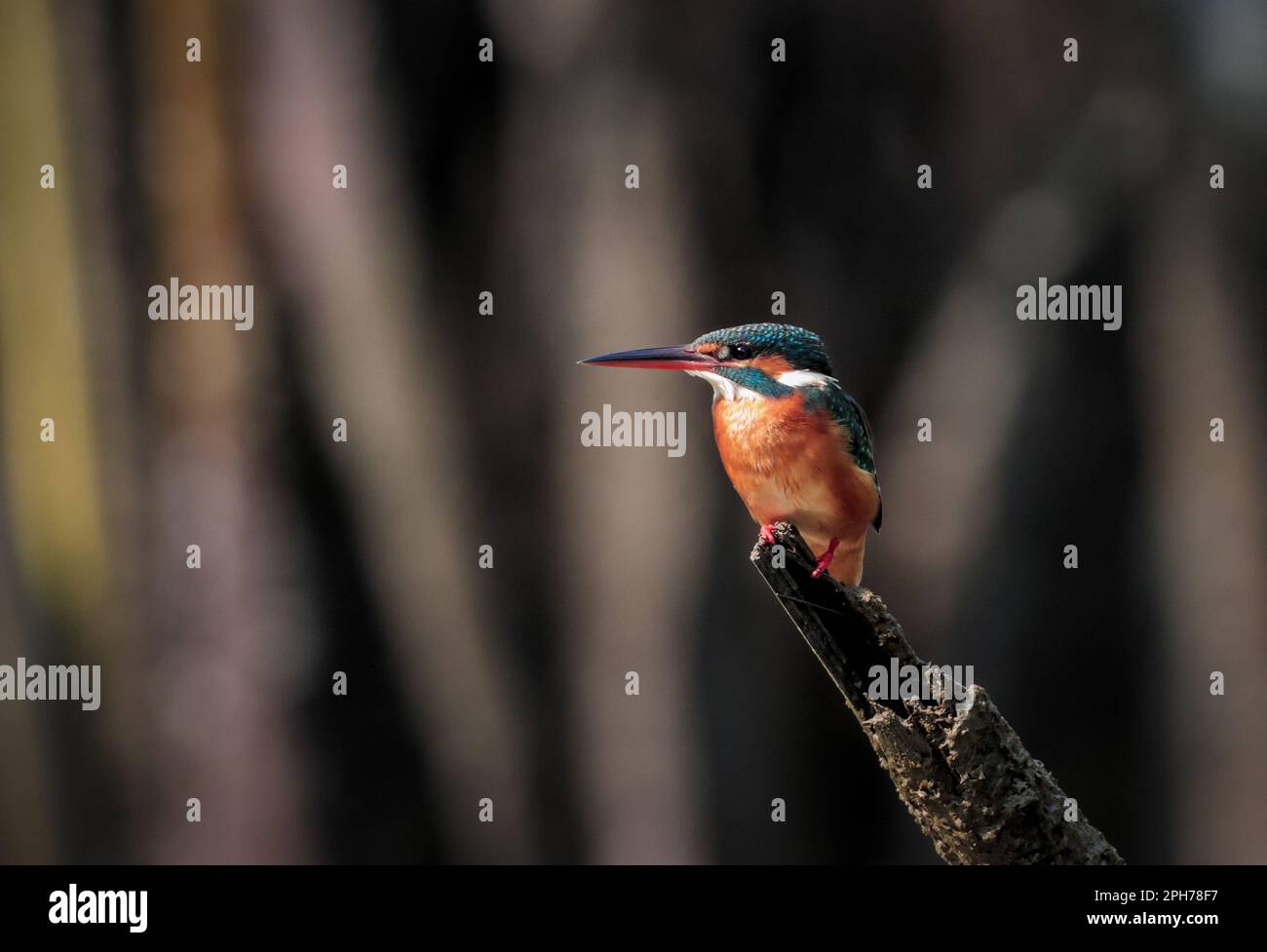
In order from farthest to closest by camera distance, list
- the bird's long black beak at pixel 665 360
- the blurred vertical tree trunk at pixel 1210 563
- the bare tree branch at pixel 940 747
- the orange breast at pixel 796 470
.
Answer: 1. the blurred vertical tree trunk at pixel 1210 563
2. the bird's long black beak at pixel 665 360
3. the orange breast at pixel 796 470
4. the bare tree branch at pixel 940 747

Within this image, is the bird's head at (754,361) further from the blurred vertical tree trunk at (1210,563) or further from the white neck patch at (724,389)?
the blurred vertical tree trunk at (1210,563)

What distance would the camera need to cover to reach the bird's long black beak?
1589 mm

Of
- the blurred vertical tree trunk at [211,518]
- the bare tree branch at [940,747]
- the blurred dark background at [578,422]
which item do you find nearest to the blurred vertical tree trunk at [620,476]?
the blurred dark background at [578,422]

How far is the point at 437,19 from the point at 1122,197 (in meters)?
1.36

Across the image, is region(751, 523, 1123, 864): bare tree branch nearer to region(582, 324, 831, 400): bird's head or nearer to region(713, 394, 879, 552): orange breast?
region(713, 394, 879, 552): orange breast

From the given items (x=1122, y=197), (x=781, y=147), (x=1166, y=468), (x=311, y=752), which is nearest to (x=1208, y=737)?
(x=1166, y=468)

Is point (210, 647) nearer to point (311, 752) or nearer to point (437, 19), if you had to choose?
point (311, 752)

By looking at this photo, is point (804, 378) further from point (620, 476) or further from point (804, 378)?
point (620, 476)

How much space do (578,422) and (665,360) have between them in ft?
2.20

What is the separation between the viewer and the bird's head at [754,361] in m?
1.55

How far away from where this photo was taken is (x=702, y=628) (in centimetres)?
221

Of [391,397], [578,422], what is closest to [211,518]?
[391,397]

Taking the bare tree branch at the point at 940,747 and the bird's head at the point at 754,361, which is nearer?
the bare tree branch at the point at 940,747

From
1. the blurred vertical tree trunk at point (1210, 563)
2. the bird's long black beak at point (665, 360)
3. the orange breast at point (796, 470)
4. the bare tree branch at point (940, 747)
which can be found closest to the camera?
the bare tree branch at point (940, 747)
